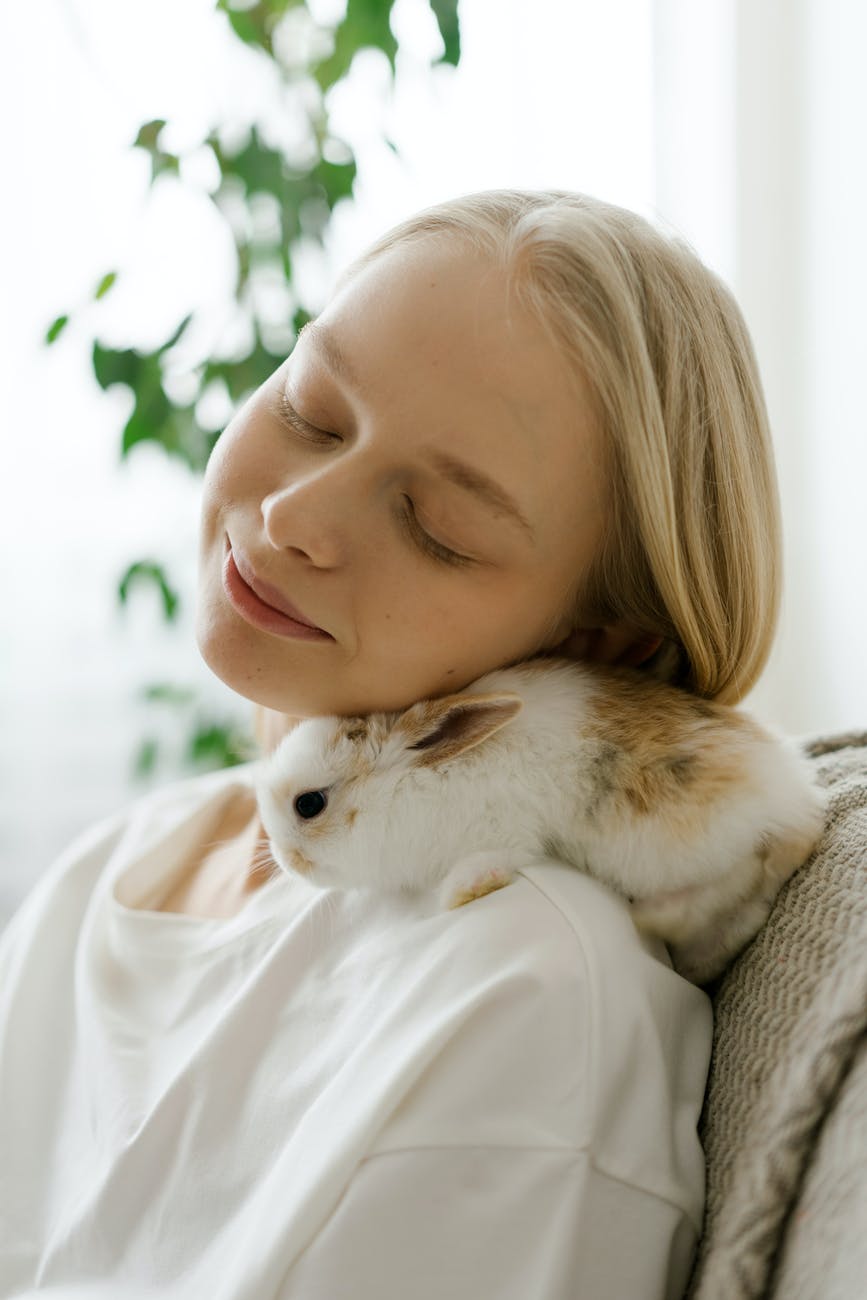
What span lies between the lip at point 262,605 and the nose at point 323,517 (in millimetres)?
56

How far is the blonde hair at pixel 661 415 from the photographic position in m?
0.80

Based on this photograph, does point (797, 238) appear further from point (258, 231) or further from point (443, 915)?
point (443, 915)

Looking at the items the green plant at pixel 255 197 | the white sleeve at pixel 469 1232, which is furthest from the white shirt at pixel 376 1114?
the green plant at pixel 255 197

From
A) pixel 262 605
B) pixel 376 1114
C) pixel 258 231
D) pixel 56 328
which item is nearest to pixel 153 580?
pixel 56 328

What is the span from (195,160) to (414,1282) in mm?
1568

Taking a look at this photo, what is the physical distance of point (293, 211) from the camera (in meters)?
1.72

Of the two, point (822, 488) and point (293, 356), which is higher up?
point (293, 356)

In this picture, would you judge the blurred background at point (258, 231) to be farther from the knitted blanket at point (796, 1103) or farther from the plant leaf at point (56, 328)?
the knitted blanket at point (796, 1103)

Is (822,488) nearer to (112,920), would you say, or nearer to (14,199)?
(112,920)

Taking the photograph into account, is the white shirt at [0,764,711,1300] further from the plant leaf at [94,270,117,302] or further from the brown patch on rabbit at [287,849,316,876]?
the plant leaf at [94,270,117,302]

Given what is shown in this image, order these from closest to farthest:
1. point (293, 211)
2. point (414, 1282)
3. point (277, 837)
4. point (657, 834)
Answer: point (414, 1282) → point (657, 834) → point (277, 837) → point (293, 211)

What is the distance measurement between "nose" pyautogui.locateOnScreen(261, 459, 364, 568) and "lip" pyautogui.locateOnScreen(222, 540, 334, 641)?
0.06 meters

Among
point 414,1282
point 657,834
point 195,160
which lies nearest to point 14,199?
point 195,160

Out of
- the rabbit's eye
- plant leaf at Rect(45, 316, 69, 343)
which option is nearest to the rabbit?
the rabbit's eye
